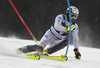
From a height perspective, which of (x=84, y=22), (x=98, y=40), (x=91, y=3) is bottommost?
(x=98, y=40)

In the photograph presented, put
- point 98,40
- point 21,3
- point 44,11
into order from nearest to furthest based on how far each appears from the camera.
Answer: point 98,40, point 44,11, point 21,3

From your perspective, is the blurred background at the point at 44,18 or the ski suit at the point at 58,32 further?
the blurred background at the point at 44,18

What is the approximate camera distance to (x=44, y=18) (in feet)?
31.7

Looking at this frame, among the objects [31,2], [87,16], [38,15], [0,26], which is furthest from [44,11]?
[0,26]

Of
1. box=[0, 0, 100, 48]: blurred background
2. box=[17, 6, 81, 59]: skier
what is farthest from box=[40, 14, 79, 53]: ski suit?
box=[0, 0, 100, 48]: blurred background

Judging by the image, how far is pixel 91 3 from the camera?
8.38 metres

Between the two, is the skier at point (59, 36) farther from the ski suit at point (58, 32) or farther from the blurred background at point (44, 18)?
the blurred background at point (44, 18)

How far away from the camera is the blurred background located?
834 cm

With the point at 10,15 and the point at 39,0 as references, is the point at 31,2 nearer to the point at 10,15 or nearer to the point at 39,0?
the point at 39,0

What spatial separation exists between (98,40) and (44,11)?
333 centimetres

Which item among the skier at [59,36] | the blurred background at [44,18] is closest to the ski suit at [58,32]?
the skier at [59,36]

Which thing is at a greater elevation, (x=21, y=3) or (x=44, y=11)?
(x=21, y=3)

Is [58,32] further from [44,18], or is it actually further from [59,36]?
[44,18]

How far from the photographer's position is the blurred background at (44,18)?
8.34 meters
